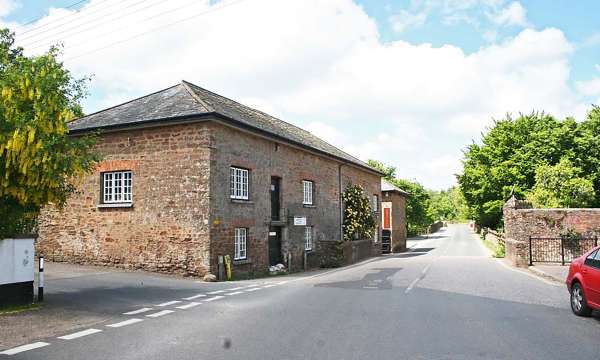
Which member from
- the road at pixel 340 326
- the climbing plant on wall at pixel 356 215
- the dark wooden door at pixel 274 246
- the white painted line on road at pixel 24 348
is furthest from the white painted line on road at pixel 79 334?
the climbing plant on wall at pixel 356 215

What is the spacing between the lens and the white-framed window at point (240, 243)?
57.2 ft

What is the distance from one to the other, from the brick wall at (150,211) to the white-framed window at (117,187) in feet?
0.91

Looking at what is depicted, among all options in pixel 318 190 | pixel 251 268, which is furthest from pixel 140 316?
pixel 318 190

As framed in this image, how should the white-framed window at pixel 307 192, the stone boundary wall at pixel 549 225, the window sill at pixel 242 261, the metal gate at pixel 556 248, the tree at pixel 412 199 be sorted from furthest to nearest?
the tree at pixel 412 199 → the white-framed window at pixel 307 192 → the stone boundary wall at pixel 549 225 → the metal gate at pixel 556 248 → the window sill at pixel 242 261

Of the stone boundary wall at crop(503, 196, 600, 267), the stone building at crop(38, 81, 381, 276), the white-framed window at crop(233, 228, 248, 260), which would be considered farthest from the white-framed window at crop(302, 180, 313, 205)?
the stone boundary wall at crop(503, 196, 600, 267)

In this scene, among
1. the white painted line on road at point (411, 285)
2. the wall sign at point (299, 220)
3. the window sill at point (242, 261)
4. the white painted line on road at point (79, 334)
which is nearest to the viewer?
the white painted line on road at point (79, 334)

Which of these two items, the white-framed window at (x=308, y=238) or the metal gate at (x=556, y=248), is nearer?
the metal gate at (x=556, y=248)

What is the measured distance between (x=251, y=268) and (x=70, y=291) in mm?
7316

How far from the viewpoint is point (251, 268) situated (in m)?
17.8

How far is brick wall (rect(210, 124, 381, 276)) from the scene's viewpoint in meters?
16.3

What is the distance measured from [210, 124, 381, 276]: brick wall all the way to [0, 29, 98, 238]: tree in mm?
6265

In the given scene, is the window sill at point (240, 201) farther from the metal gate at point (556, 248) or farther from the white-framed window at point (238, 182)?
the metal gate at point (556, 248)

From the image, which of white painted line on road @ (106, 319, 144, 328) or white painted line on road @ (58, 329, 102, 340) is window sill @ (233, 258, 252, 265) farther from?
white painted line on road @ (58, 329, 102, 340)

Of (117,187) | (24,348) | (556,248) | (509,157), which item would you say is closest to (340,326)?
(24,348)
